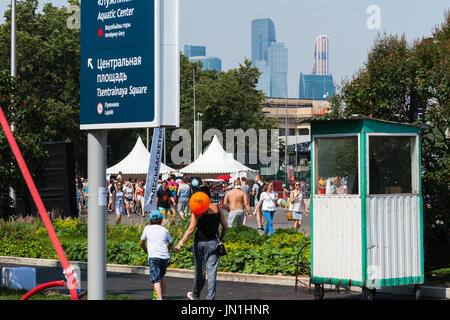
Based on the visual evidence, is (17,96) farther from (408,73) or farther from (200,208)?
(408,73)

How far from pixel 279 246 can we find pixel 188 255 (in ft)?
6.16

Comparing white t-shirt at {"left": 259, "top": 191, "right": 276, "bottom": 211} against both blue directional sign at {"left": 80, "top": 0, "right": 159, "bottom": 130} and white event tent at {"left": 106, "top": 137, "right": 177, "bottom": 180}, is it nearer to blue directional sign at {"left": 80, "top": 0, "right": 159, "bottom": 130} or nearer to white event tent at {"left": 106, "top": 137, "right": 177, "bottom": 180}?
blue directional sign at {"left": 80, "top": 0, "right": 159, "bottom": 130}

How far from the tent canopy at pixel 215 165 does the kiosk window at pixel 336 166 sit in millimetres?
33895

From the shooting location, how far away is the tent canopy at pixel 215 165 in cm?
4672

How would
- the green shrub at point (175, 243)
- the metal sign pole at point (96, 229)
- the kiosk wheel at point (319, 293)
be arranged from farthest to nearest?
the green shrub at point (175, 243)
the kiosk wheel at point (319, 293)
the metal sign pole at point (96, 229)

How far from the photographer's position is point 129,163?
160ft

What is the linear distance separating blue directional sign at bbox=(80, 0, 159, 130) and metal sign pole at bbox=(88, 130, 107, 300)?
42cm

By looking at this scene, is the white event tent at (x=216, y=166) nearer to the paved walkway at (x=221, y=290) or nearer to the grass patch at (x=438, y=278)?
the paved walkway at (x=221, y=290)

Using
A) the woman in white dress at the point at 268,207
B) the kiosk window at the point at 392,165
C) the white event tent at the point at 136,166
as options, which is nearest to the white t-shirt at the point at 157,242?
the kiosk window at the point at 392,165

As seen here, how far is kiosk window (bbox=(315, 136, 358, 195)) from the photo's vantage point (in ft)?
39.3

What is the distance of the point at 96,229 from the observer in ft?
27.7

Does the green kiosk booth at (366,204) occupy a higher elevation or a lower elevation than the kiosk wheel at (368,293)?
higher

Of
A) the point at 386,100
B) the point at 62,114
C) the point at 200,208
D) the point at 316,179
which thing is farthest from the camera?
the point at 62,114

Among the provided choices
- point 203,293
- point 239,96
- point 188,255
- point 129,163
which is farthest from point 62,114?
point 203,293
